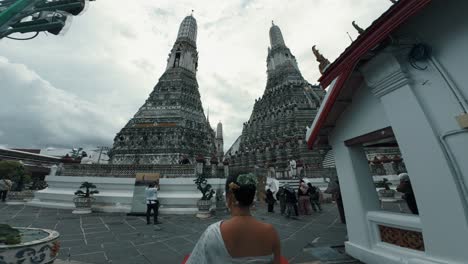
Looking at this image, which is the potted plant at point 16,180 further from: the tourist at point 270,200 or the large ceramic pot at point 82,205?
the tourist at point 270,200

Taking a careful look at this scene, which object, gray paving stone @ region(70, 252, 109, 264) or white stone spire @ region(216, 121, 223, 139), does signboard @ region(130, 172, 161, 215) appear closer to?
gray paving stone @ region(70, 252, 109, 264)

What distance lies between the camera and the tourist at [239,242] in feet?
4.11

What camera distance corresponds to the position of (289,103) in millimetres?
36719

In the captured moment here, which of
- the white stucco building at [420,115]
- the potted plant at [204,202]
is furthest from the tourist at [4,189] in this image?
the white stucco building at [420,115]

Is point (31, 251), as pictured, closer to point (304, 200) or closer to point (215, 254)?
point (215, 254)

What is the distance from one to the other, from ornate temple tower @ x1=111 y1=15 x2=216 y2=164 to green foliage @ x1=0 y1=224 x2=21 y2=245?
84.1 feet

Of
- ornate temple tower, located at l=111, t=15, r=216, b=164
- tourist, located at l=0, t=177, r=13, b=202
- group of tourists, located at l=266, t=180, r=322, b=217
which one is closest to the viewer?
group of tourists, located at l=266, t=180, r=322, b=217

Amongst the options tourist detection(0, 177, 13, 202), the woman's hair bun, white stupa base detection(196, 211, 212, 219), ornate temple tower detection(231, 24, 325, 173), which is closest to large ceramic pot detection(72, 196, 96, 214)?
white stupa base detection(196, 211, 212, 219)

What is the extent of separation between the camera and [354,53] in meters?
2.89

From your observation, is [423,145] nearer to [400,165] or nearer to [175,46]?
[400,165]

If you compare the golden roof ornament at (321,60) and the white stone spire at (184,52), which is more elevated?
the white stone spire at (184,52)

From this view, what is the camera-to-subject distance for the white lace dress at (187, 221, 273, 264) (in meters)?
1.24

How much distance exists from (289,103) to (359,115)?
34368 mm

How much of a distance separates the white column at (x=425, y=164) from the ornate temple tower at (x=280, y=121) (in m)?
21.9
